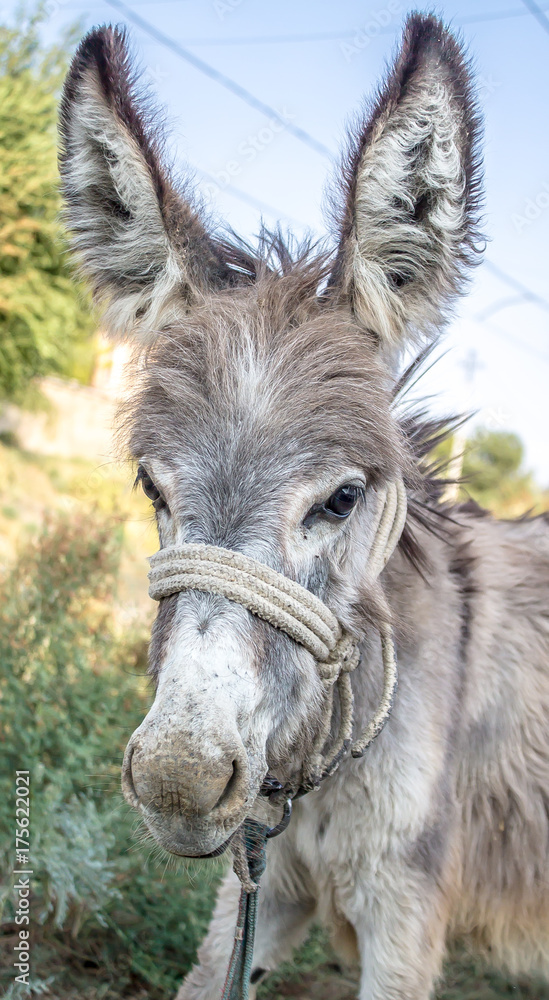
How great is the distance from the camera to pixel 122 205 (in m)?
2.25

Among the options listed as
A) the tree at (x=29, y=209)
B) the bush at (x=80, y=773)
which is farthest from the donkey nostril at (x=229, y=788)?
the tree at (x=29, y=209)

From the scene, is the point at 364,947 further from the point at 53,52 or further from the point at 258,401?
the point at 53,52

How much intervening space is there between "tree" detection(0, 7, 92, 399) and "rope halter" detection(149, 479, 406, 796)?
7717mm

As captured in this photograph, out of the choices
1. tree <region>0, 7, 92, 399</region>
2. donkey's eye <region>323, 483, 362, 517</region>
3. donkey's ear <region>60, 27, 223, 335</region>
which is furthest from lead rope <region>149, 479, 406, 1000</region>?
tree <region>0, 7, 92, 399</region>

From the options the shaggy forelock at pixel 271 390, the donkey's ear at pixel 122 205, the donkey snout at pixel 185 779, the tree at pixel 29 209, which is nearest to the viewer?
the donkey snout at pixel 185 779

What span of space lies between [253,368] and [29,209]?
31.7ft

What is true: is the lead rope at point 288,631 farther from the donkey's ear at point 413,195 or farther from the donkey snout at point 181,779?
the donkey's ear at point 413,195

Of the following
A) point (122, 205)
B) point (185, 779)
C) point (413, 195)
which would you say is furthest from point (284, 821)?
point (122, 205)

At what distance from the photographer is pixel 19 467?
15828 mm

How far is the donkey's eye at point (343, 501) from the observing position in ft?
5.75

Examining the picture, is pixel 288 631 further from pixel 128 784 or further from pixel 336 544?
pixel 128 784

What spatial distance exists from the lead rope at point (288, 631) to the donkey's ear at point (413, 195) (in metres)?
0.51

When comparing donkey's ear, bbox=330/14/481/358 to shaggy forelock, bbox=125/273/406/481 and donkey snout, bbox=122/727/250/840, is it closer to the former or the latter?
shaggy forelock, bbox=125/273/406/481

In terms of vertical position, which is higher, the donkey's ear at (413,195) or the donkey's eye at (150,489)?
the donkey's ear at (413,195)
